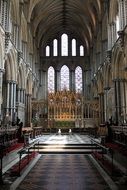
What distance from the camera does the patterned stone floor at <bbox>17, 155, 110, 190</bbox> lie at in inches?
251

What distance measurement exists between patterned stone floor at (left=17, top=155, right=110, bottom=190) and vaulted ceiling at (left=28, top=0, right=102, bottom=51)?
24139 millimetres

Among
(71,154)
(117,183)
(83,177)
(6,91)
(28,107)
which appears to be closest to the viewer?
(117,183)

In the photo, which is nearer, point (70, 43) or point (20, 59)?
point (20, 59)

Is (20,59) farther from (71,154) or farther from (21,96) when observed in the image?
(71,154)

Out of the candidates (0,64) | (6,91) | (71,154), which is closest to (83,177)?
(71,154)

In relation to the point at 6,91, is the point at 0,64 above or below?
above

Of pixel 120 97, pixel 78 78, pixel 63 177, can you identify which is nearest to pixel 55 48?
pixel 78 78

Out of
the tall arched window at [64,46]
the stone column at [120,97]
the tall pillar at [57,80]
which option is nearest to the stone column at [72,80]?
the tall pillar at [57,80]

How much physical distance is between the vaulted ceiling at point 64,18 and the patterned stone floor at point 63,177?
24.1 m

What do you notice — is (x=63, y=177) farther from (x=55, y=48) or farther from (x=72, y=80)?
(x=55, y=48)

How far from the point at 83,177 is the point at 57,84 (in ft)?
119

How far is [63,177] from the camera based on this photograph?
7.46 m

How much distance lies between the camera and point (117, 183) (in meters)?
6.66

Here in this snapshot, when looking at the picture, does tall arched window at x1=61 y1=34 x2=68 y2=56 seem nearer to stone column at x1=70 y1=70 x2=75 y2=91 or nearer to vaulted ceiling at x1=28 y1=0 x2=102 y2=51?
vaulted ceiling at x1=28 y1=0 x2=102 y2=51
